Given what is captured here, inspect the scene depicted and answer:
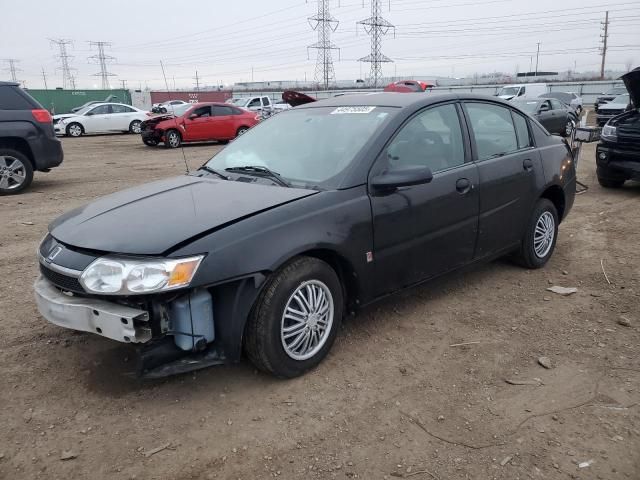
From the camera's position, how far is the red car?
17.9 m

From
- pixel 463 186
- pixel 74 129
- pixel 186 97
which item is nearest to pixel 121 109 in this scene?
pixel 74 129

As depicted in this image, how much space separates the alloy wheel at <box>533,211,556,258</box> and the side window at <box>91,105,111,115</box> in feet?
75.8

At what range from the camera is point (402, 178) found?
324 centimetres

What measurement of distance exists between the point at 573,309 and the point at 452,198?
4.32 ft

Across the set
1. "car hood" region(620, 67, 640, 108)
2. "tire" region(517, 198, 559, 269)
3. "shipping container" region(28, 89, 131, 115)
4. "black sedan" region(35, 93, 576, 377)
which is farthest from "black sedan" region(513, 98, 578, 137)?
"shipping container" region(28, 89, 131, 115)

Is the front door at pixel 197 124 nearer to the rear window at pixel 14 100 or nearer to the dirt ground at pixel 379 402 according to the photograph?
the rear window at pixel 14 100

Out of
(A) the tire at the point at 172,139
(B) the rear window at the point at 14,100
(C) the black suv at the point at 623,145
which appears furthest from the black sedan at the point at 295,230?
(A) the tire at the point at 172,139

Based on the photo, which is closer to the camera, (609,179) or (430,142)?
(430,142)

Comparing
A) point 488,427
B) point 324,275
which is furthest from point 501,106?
point 488,427

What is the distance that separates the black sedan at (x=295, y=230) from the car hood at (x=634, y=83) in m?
4.14

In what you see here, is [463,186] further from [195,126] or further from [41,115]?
[195,126]

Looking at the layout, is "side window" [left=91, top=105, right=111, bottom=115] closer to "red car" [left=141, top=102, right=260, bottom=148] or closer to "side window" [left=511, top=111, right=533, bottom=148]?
"red car" [left=141, top=102, right=260, bottom=148]

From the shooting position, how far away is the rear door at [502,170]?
4.11 meters

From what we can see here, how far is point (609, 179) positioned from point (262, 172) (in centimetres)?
720
